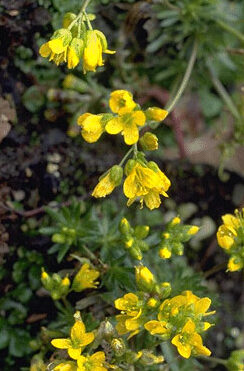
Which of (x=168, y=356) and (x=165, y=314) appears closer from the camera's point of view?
(x=165, y=314)

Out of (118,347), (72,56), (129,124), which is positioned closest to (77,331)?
(118,347)

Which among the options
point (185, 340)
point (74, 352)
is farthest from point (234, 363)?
point (74, 352)

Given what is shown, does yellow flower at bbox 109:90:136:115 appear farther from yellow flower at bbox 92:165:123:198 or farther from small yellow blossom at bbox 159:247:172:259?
small yellow blossom at bbox 159:247:172:259

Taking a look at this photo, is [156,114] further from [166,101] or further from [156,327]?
[166,101]

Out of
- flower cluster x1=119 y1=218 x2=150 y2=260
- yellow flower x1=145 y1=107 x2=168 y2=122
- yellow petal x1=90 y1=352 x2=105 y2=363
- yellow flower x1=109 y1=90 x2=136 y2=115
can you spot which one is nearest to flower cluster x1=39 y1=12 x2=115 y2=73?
yellow flower x1=109 y1=90 x2=136 y2=115

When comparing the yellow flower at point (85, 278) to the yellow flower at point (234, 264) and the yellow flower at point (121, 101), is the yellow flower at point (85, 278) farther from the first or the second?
the yellow flower at point (121, 101)

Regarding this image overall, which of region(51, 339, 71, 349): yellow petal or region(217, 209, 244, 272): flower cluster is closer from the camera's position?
region(51, 339, 71, 349): yellow petal
